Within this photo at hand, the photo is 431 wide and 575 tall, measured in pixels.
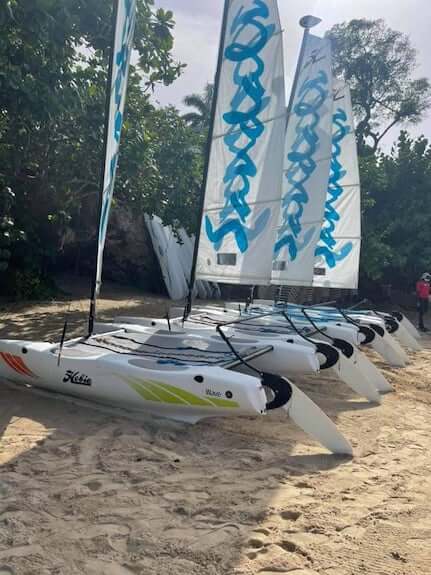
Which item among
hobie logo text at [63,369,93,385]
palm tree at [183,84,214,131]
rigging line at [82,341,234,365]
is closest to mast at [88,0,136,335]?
rigging line at [82,341,234,365]

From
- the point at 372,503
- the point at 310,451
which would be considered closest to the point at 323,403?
the point at 310,451

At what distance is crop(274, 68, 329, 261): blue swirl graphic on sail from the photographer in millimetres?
8961

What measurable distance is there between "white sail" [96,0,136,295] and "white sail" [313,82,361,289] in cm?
634

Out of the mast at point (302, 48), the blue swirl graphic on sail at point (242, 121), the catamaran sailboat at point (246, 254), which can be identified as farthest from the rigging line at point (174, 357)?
the mast at point (302, 48)

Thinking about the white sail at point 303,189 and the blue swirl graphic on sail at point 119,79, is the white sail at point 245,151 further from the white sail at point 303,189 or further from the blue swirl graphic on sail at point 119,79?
the white sail at point 303,189

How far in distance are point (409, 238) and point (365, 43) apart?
470 inches

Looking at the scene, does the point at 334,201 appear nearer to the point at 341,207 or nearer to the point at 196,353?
the point at 341,207

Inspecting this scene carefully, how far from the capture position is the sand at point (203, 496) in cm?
249

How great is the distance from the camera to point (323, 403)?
5.72 meters

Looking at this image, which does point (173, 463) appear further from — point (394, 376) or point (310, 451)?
point (394, 376)

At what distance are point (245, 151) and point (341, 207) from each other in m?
4.86

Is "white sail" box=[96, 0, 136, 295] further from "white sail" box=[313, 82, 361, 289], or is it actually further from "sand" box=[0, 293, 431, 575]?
"white sail" box=[313, 82, 361, 289]

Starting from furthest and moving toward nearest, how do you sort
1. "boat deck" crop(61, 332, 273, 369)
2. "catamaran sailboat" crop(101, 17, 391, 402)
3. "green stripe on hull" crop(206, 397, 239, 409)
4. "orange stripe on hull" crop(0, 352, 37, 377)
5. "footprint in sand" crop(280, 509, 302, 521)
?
"catamaran sailboat" crop(101, 17, 391, 402), "orange stripe on hull" crop(0, 352, 37, 377), "boat deck" crop(61, 332, 273, 369), "green stripe on hull" crop(206, 397, 239, 409), "footprint in sand" crop(280, 509, 302, 521)

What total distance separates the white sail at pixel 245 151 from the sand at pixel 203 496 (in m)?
2.53
